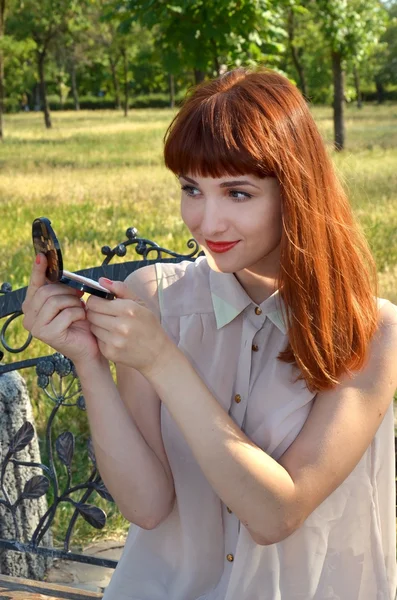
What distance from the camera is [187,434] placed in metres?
1.84

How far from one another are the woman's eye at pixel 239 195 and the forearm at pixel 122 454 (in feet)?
1.46

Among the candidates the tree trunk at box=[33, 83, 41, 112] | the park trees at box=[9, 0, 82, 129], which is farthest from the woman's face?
the tree trunk at box=[33, 83, 41, 112]

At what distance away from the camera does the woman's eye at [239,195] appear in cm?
194

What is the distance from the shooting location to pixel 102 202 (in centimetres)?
1230

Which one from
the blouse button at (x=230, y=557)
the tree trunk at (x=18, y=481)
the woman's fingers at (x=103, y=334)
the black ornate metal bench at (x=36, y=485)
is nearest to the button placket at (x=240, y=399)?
the blouse button at (x=230, y=557)

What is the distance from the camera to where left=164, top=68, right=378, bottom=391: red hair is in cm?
188

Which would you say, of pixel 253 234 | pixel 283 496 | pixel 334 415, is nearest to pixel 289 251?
pixel 253 234

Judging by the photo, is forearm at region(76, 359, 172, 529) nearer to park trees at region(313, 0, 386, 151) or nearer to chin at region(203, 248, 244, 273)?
chin at region(203, 248, 244, 273)

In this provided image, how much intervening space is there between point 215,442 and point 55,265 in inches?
18.4

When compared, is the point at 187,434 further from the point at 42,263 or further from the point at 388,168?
the point at 388,168

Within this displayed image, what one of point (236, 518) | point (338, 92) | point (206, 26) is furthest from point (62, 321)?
point (338, 92)

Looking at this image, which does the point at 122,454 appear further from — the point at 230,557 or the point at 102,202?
the point at 102,202

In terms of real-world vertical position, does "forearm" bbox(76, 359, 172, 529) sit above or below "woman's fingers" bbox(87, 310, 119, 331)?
below

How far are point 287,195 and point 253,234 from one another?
0.11 metres
